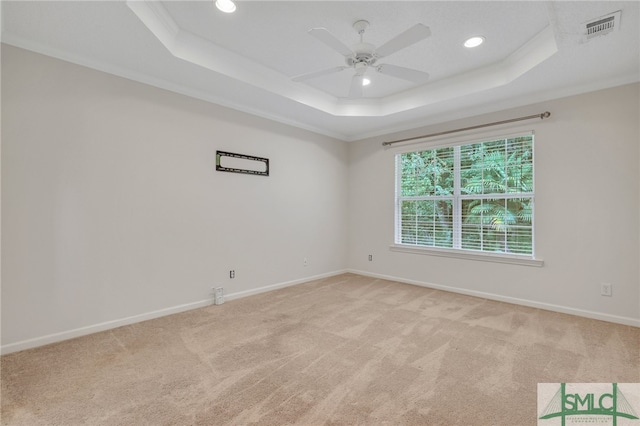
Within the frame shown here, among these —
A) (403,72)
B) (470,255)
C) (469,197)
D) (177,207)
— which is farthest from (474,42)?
(177,207)

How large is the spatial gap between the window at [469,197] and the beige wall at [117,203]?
6.96 feet

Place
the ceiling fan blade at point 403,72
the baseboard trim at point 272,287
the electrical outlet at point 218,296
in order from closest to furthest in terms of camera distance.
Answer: the ceiling fan blade at point 403,72 < the electrical outlet at point 218,296 < the baseboard trim at point 272,287

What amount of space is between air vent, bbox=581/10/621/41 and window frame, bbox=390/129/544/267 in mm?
1442

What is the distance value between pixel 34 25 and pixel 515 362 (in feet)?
14.6

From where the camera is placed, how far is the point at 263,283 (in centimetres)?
413

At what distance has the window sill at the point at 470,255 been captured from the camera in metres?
3.56

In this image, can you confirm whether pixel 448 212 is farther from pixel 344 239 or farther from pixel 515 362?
pixel 515 362

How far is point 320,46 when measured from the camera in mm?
2828

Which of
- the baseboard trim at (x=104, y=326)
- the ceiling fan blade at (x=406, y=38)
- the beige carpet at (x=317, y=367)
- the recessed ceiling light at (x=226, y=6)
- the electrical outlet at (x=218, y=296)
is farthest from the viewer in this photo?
the electrical outlet at (x=218, y=296)

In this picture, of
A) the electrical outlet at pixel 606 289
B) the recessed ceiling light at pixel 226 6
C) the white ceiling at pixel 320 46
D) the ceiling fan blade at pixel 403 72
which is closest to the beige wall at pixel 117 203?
the white ceiling at pixel 320 46

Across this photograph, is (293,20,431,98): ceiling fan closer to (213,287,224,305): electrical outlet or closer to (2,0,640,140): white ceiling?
(2,0,640,140): white ceiling

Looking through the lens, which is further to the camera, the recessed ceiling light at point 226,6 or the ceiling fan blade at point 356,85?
the ceiling fan blade at point 356,85

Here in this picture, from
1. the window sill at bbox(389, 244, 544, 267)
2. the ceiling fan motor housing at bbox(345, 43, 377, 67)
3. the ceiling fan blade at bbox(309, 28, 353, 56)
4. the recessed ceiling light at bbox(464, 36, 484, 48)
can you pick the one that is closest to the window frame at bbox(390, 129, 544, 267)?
the window sill at bbox(389, 244, 544, 267)

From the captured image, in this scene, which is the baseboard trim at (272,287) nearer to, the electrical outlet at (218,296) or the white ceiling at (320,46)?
the electrical outlet at (218,296)
